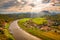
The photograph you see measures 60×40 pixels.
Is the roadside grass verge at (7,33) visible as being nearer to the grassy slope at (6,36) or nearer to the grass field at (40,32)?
the grassy slope at (6,36)

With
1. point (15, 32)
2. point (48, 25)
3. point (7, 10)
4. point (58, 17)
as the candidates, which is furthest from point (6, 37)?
point (58, 17)

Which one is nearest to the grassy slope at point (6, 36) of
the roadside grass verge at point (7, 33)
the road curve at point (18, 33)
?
the roadside grass verge at point (7, 33)

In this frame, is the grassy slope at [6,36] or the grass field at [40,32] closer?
the grass field at [40,32]

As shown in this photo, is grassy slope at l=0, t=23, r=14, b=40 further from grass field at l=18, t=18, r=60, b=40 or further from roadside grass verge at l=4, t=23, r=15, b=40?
grass field at l=18, t=18, r=60, b=40

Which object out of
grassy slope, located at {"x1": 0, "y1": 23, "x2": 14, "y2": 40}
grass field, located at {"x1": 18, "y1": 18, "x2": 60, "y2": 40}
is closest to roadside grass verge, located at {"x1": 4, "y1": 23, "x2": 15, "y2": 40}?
grassy slope, located at {"x1": 0, "y1": 23, "x2": 14, "y2": 40}

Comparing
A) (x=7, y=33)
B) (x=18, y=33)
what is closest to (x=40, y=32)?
(x=18, y=33)

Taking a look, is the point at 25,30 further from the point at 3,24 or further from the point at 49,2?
the point at 49,2

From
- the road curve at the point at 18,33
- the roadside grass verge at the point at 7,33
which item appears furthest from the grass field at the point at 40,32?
the roadside grass verge at the point at 7,33

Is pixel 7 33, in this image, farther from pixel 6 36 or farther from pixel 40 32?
pixel 40 32

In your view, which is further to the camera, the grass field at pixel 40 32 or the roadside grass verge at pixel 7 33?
the roadside grass verge at pixel 7 33
